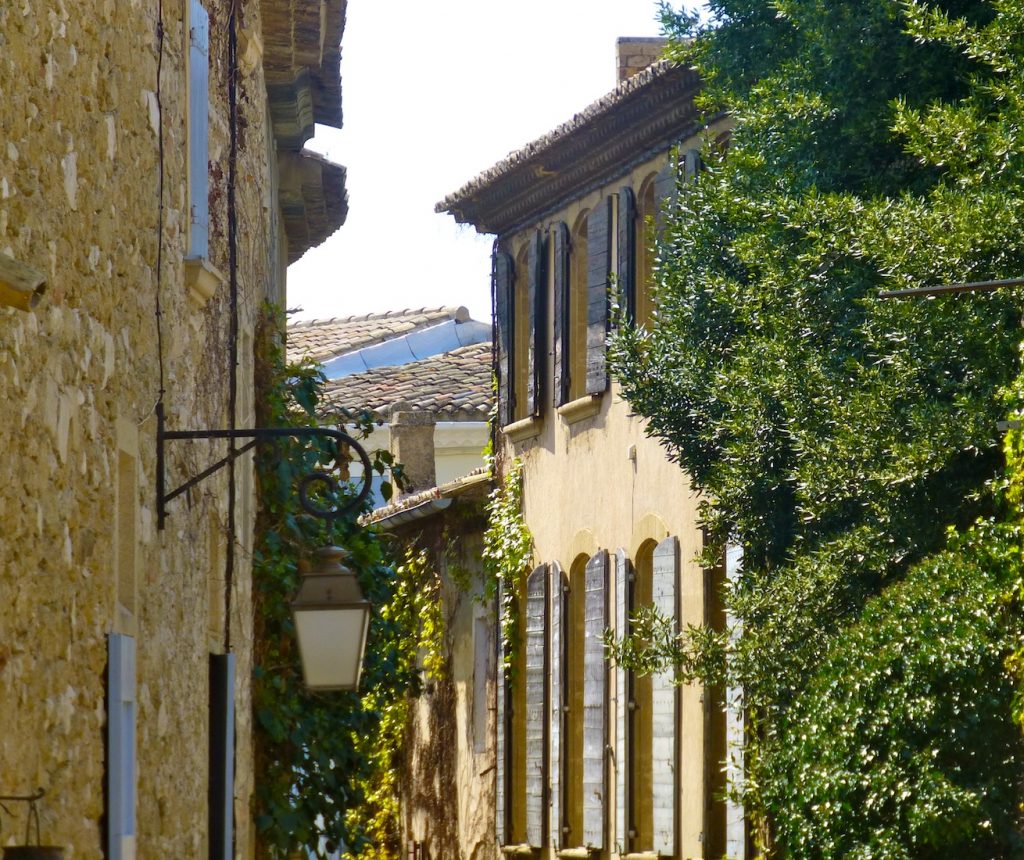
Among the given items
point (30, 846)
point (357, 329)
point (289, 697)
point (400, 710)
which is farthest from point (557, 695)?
point (357, 329)

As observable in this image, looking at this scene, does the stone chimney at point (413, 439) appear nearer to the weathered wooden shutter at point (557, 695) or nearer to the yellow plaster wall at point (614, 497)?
the yellow plaster wall at point (614, 497)

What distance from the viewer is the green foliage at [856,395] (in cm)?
1063

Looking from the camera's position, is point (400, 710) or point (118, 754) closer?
point (118, 754)

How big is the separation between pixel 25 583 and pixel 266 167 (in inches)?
322

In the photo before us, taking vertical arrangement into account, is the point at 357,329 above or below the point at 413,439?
above

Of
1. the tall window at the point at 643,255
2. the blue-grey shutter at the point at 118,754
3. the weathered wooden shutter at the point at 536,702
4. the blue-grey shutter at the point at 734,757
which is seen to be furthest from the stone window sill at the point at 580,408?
the blue-grey shutter at the point at 118,754

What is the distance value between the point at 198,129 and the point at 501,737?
12048mm

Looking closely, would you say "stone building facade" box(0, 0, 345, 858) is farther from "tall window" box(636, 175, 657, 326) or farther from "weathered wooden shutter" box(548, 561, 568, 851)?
→ "weathered wooden shutter" box(548, 561, 568, 851)

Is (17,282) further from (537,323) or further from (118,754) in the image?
(537,323)

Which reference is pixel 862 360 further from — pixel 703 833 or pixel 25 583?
pixel 25 583

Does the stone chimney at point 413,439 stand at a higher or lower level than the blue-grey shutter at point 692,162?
lower

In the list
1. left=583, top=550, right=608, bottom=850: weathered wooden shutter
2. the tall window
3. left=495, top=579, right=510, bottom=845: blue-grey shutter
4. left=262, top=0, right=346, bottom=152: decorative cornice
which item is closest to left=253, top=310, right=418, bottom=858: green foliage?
left=262, top=0, right=346, bottom=152: decorative cornice

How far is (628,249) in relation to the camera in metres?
17.8

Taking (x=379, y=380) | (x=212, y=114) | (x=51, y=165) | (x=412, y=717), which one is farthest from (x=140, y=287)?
(x=379, y=380)
